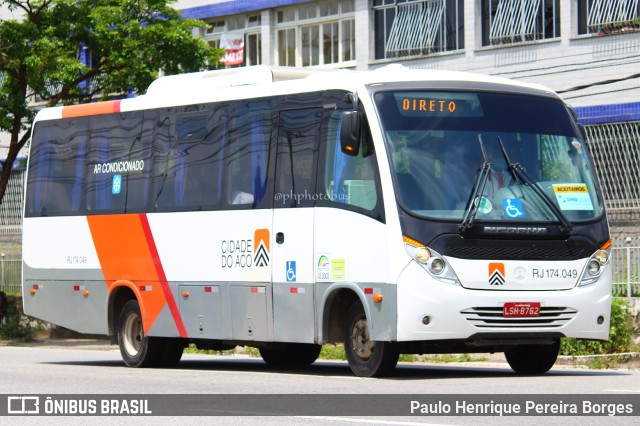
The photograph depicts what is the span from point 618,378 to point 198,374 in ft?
15.6

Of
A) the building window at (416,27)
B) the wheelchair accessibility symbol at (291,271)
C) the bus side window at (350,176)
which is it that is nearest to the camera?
the bus side window at (350,176)

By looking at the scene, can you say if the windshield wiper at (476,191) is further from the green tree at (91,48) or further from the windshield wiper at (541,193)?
the green tree at (91,48)

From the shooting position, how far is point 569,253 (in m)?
15.4

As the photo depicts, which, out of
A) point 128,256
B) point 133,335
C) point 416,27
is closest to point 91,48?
point 416,27

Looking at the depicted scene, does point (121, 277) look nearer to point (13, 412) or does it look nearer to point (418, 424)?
point (13, 412)

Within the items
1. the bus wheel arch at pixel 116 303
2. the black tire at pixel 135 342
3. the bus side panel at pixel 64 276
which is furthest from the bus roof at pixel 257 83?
the black tire at pixel 135 342

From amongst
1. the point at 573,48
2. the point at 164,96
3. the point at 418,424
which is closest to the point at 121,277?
the point at 164,96

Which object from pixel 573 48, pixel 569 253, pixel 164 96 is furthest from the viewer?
pixel 573 48

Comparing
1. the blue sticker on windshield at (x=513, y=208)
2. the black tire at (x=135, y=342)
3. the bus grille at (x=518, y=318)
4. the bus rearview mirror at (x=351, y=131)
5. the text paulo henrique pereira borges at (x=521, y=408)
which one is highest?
the bus rearview mirror at (x=351, y=131)

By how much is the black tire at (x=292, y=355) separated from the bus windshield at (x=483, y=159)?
4.20m

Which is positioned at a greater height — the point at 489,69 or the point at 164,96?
the point at 489,69

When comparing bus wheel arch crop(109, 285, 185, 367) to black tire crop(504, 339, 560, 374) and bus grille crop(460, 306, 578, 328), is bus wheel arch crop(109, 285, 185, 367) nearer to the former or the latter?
black tire crop(504, 339, 560, 374)

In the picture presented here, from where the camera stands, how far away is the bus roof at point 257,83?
1598 centimetres

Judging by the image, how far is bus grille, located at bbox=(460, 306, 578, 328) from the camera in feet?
49.2
